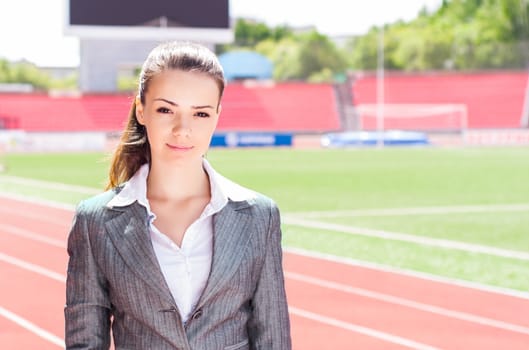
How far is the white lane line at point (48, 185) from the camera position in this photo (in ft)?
65.6

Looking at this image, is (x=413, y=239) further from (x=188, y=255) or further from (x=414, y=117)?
(x=414, y=117)

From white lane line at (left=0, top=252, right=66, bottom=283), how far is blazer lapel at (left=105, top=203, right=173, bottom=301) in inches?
278

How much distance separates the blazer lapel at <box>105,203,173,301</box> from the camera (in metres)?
2.16

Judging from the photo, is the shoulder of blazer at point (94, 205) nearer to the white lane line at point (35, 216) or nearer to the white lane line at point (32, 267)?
the white lane line at point (32, 267)

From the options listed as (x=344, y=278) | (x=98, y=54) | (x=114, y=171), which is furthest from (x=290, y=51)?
(x=114, y=171)

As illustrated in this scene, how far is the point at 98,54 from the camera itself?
49156 millimetres

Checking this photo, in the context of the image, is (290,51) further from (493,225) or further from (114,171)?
(114,171)

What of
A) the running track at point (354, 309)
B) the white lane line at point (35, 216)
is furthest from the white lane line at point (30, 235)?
the running track at point (354, 309)

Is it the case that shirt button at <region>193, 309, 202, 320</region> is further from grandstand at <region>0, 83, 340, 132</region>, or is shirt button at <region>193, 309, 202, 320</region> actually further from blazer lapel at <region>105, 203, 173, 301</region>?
grandstand at <region>0, 83, 340, 132</region>

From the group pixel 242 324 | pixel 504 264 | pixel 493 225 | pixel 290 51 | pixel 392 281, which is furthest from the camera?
pixel 290 51

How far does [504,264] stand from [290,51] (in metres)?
76.4

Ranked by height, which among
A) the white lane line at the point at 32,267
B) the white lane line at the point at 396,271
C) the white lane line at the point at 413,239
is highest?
the white lane line at the point at 396,271

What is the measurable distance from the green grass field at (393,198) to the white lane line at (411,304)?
117 cm

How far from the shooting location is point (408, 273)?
930 cm
